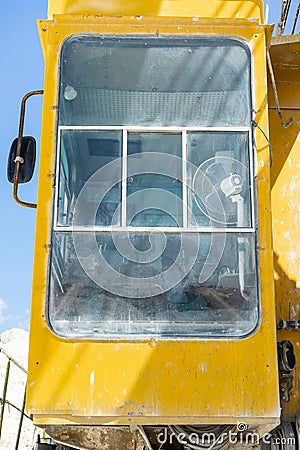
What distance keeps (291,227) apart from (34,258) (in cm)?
191

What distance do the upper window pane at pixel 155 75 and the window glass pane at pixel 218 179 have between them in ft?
0.68

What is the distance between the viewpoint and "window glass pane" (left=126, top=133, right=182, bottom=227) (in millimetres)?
3604

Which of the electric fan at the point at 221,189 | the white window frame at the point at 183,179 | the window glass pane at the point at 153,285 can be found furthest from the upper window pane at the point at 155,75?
the window glass pane at the point at 153,285

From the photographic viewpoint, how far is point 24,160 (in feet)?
13.2

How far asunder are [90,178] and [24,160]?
55 centimetres

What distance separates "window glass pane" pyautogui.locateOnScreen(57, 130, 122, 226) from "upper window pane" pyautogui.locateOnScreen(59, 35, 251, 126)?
0.70 feet

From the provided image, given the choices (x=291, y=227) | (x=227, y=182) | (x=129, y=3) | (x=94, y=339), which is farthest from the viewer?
(x=291, y=227)

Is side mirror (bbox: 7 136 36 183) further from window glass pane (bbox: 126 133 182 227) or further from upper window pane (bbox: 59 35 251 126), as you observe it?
window glass pane (bbox: 126 133 182 227)

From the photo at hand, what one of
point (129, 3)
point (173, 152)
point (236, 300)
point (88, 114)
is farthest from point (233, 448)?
point (129, 3)

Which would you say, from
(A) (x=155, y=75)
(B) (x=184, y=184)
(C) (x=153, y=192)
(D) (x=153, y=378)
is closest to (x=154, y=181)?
(C) (x=153, y=192)

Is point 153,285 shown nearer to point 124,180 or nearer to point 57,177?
point 124,180

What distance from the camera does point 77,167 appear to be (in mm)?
3732

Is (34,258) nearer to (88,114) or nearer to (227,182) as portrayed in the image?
(88,114)

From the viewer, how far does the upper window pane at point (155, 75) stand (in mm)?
3871
